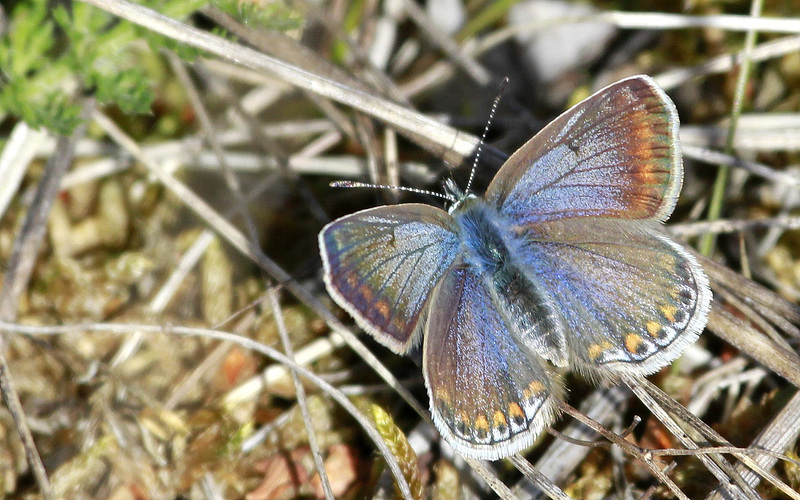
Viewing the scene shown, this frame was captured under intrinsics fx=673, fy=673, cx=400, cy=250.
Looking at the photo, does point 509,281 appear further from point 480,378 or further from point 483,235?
point 480,378

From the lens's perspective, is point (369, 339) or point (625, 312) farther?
point (369, 339)

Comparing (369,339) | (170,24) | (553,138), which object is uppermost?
(553,138)

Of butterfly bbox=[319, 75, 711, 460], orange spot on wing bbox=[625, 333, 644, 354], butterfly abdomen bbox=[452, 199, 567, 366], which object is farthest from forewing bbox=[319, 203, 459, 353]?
orange spot on wing bbox=[625, 333, 644, 354]

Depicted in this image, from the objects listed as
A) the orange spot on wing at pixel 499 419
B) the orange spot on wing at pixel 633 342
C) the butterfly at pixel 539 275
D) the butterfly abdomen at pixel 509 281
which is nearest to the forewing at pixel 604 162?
the butterfly at pixel 539 275

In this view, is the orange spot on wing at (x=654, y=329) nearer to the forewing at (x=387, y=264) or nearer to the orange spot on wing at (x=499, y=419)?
the orange spot on wing at (x=499, y=419)

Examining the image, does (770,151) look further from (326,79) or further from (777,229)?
(326,79)

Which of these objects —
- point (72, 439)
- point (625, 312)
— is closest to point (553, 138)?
point (625, 312)

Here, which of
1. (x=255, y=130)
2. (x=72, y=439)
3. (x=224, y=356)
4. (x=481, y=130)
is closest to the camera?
(x=72, y=439)

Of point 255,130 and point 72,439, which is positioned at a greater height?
point 255,130
